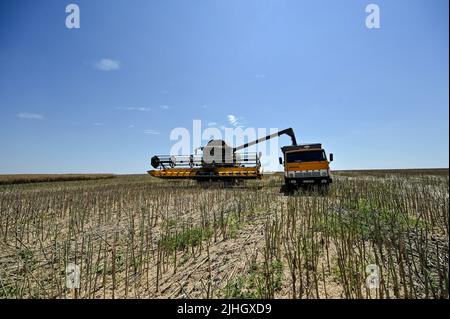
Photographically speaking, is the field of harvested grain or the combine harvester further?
the combine harvester

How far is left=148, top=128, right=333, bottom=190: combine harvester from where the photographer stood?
35.5ft

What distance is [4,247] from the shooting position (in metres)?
4.64

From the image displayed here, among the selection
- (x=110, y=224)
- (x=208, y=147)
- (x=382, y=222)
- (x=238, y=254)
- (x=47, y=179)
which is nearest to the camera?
(x=238, y=254)

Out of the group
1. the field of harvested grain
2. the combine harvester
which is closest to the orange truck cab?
the combine harvester

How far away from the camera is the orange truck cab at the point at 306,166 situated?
1059cm

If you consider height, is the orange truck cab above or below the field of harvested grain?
above

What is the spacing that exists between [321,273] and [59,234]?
237 inches

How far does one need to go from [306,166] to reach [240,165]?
240 inches

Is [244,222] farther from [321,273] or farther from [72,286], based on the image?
[72,286]

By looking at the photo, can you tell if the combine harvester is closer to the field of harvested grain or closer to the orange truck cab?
the orange truck cab

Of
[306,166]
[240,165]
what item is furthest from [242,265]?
[240,165]

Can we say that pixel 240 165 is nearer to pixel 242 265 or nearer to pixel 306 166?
pixel 306 166

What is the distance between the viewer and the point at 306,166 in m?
10.9
